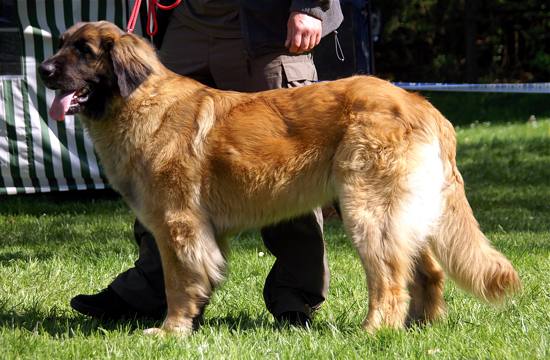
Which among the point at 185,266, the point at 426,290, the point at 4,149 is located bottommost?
the point at 4,149

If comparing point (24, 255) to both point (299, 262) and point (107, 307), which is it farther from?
point (299, 262)

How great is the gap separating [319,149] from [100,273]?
217 cm


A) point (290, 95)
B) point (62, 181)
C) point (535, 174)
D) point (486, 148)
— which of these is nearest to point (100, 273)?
point (290, 95)

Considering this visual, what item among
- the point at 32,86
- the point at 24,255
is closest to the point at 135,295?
the point at 24,255

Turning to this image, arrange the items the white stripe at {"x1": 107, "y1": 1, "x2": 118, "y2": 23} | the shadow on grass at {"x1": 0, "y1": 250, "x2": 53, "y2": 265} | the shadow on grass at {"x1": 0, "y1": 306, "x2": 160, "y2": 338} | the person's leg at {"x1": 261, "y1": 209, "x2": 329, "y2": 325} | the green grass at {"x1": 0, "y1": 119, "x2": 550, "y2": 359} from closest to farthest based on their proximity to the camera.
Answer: the green grass at {"x1": 0, "y1": 119, "x2": 550, "y2": 359}
the shadow on grass at {"x1": 0, "y1": 306, "x2": 160, "y2": 338}
the person's leg at {"x1": 261, "y1": 209, "x2": 329, "y2": 325}
the shadow on grass at {"x1": 0, "y1": 250, "x2": 53, "y2": 265}
the white stripe at {"x1": 107, "y1": 1, "x2": 118, "y2": 23}

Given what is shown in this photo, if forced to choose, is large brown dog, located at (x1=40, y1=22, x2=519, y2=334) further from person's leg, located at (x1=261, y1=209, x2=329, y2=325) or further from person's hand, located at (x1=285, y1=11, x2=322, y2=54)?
person's leg, located at (x1=261, y1=209, x2=329, y2=325)

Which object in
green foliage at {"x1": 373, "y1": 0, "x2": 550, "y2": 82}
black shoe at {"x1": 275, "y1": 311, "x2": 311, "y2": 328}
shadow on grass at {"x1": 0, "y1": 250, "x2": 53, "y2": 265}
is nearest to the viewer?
black shoe at {"x1": 275, "y1": 311, "x2": 311, "y2": 328}

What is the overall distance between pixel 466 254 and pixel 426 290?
390 millimetres

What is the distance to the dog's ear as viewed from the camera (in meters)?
4.02

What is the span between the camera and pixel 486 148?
12.2 meters

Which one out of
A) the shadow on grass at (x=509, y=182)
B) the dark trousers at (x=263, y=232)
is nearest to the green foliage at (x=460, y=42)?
the shadow on grass at (x=509, y=182)

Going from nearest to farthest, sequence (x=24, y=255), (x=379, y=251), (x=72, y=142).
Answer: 1. (x=379, y=251)
2. (x=24, y=255)
3. (x=72, y=142)

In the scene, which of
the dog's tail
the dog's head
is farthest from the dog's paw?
the dog's tail

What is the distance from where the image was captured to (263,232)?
177 inches
